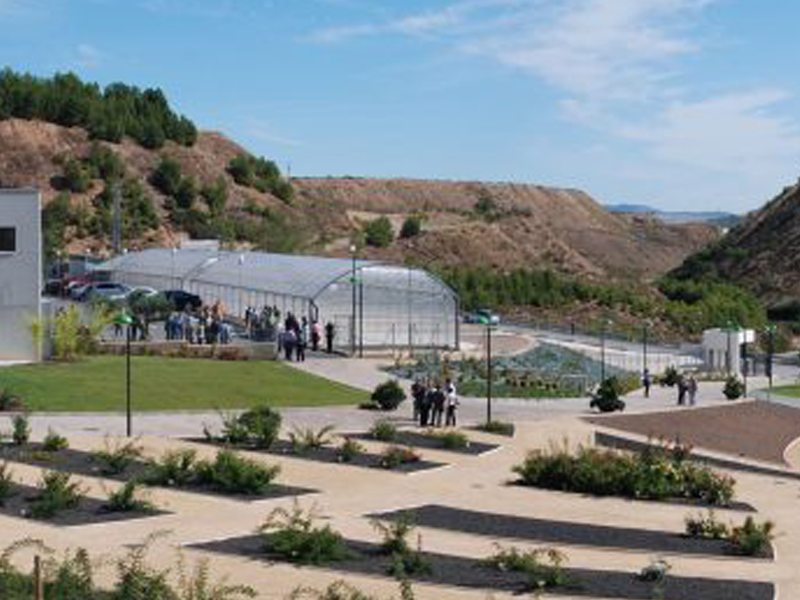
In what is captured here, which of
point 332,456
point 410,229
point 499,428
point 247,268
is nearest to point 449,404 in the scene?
point 499,428

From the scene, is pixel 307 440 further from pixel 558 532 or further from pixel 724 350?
pixel 724 350

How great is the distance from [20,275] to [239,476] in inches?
755

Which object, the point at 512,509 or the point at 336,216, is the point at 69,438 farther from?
the point at 336,216

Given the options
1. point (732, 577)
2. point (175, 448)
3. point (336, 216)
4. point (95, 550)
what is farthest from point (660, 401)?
point (336, 216)

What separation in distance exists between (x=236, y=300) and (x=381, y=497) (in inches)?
1344

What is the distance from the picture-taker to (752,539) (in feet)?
71.9

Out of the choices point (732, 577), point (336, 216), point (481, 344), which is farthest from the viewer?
point (336, 216)

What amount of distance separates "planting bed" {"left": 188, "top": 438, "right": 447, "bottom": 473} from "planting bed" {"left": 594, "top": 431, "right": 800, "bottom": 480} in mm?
5583

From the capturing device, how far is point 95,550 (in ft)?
68.3

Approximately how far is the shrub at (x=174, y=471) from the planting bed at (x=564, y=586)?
17.3ft

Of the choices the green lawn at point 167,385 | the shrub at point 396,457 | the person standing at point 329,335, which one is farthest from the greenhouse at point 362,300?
the shrub at point 396,457

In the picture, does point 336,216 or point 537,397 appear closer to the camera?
point 537,397

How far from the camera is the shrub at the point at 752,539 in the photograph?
21.9 m

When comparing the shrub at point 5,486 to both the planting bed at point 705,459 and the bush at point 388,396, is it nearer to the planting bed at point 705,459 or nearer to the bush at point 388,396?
the planting bed at point 705,459
